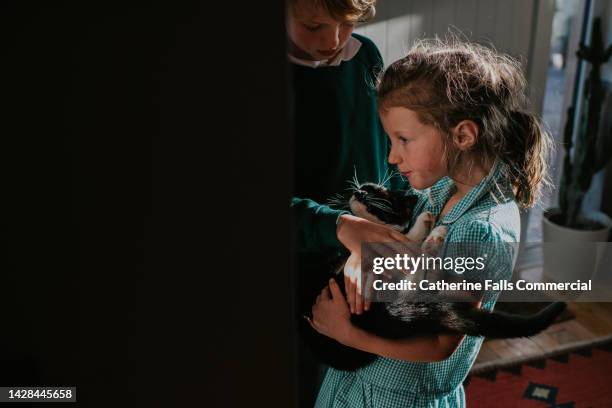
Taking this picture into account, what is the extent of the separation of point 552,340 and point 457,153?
1.22 metres

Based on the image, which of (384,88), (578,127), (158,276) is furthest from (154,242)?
(578,127)

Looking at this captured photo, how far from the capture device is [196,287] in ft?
1.13

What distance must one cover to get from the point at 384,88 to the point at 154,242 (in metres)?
0.54

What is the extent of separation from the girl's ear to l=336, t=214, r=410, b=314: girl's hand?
0.14 metres

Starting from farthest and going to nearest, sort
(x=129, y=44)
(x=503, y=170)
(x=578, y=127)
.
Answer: (x=578, y=127)
(x=503, y=170)
(x=129, y=44)

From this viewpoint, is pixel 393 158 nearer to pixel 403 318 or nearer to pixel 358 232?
pixel 358 232

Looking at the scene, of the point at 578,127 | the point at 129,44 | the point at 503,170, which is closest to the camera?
the point at 129,44

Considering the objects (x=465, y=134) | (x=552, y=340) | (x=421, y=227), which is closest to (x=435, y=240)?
(x=421, y=227)

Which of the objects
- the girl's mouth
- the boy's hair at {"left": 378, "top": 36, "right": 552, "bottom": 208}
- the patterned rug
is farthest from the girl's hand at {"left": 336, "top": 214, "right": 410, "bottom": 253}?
the patterned rug

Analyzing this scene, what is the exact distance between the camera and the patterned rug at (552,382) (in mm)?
1575

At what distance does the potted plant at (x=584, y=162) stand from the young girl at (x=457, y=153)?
91cm

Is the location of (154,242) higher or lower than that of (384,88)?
lower

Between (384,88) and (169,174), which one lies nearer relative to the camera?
(169,174)

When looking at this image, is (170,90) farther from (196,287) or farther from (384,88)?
(384,88)
